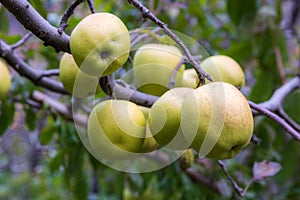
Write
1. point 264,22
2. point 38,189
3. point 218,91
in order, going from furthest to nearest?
point 38,189 < point 264,22 < point 218,91

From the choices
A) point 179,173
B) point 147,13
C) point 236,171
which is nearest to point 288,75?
point 236,171

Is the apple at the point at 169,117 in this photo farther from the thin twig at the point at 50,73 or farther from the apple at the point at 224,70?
the thin twig at the point at 50,73

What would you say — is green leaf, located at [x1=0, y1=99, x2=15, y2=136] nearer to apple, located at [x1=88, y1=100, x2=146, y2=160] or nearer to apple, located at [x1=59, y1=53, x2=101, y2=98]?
apple, located at [x1=59, y1=53, x2=101, y2=98]

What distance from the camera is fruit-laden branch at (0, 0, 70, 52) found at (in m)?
0.52

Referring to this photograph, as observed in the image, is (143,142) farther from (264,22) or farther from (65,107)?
(264,22)

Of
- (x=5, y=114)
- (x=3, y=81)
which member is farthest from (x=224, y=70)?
(x=5, y=114)

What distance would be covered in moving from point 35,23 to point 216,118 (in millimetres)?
267

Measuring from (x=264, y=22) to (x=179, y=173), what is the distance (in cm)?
66

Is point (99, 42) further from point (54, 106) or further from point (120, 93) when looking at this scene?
point (54, 106)

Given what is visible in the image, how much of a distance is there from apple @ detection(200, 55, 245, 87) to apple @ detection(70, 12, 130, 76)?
216 mm

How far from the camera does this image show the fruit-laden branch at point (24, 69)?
90 cm

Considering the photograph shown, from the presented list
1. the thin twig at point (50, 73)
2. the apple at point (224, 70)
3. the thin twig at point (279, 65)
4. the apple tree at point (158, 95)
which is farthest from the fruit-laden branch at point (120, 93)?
the thin twig at point (279, 65)

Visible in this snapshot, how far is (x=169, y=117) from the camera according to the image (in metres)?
0.56

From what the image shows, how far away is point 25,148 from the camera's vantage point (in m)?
3.44
